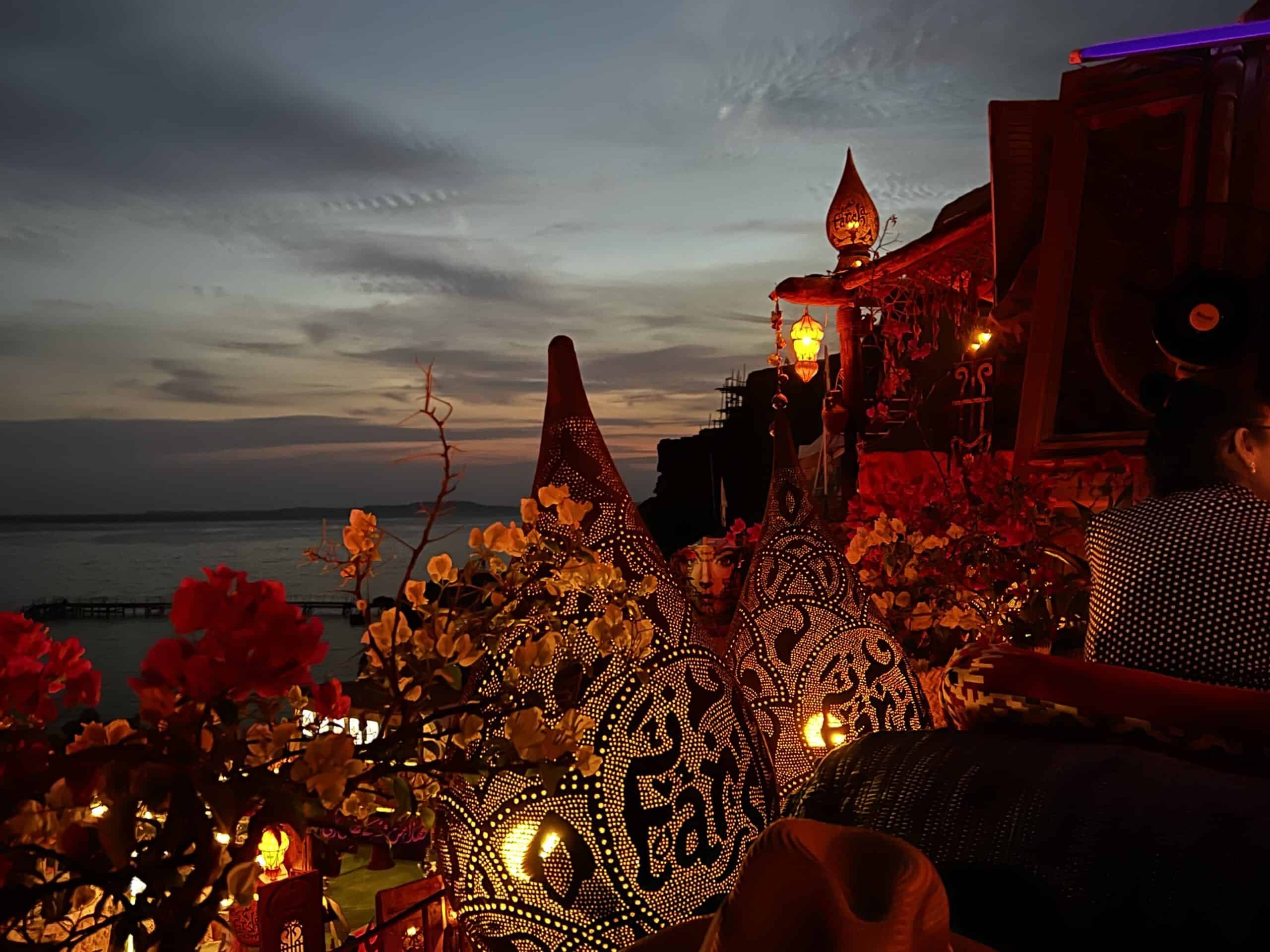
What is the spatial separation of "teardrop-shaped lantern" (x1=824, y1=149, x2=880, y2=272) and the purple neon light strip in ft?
8.92

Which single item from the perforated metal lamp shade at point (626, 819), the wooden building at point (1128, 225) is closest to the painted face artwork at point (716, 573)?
the wooden building at point (1128, 225)

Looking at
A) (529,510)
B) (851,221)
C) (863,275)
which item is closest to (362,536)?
(529,510)

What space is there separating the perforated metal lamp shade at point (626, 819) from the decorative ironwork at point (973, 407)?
8.44 ft

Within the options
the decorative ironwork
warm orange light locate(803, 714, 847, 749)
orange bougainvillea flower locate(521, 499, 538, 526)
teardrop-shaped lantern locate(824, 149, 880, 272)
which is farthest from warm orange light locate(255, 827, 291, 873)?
teardrop-shaped lantern locate(824, 149, 880, 272)

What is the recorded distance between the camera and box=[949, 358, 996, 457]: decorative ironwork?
12.6 feet

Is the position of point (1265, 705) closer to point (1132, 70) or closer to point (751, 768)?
point (751, 768)

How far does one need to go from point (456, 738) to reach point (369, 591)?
0.83 feet

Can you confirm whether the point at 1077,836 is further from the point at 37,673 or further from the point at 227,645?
the point at 37,673

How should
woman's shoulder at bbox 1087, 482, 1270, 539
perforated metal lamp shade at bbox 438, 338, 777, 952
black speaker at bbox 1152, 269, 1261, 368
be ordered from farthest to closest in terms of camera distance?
black speaker at bbox 1152, 269, 1261, 368, woman's shoulder at bbox 1087, 482, 1270, 539, perforated metal lamp shade at bbox 438, 338, 777, 952

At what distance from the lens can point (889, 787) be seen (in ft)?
2.61

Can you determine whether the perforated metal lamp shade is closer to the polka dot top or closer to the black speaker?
the polka dot top

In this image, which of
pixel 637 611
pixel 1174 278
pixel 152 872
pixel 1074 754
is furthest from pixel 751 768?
pixel 1174 278

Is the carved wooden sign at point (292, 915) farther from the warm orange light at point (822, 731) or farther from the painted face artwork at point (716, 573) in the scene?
the painted face artwork at point (716, 573)

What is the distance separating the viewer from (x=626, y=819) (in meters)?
1.06
